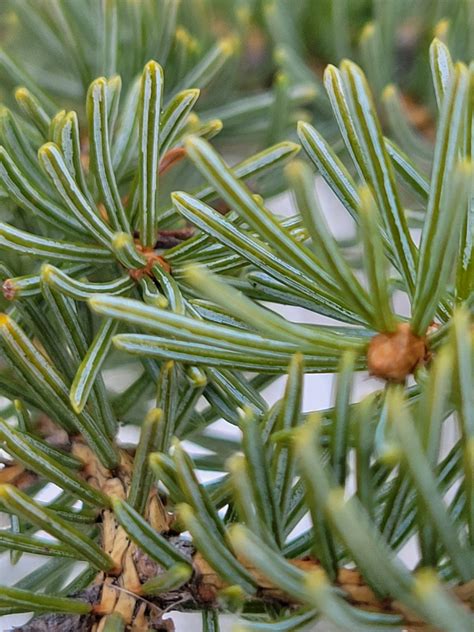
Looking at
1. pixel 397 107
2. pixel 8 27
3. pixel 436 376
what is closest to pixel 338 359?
pixel 436 376

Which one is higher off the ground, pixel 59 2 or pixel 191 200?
pixel 59 2

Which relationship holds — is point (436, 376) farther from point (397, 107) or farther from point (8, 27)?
point (8, 27)

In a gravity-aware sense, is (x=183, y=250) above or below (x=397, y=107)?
below

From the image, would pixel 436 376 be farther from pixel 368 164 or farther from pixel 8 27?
pixel 8 27

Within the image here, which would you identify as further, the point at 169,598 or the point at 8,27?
the point at 8,27

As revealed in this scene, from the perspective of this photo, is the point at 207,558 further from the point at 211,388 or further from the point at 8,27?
the point at 8,27

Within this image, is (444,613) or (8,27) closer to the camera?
(444,613)

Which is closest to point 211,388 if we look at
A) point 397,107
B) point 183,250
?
point 183,250

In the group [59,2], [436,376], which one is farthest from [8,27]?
[436,376]
